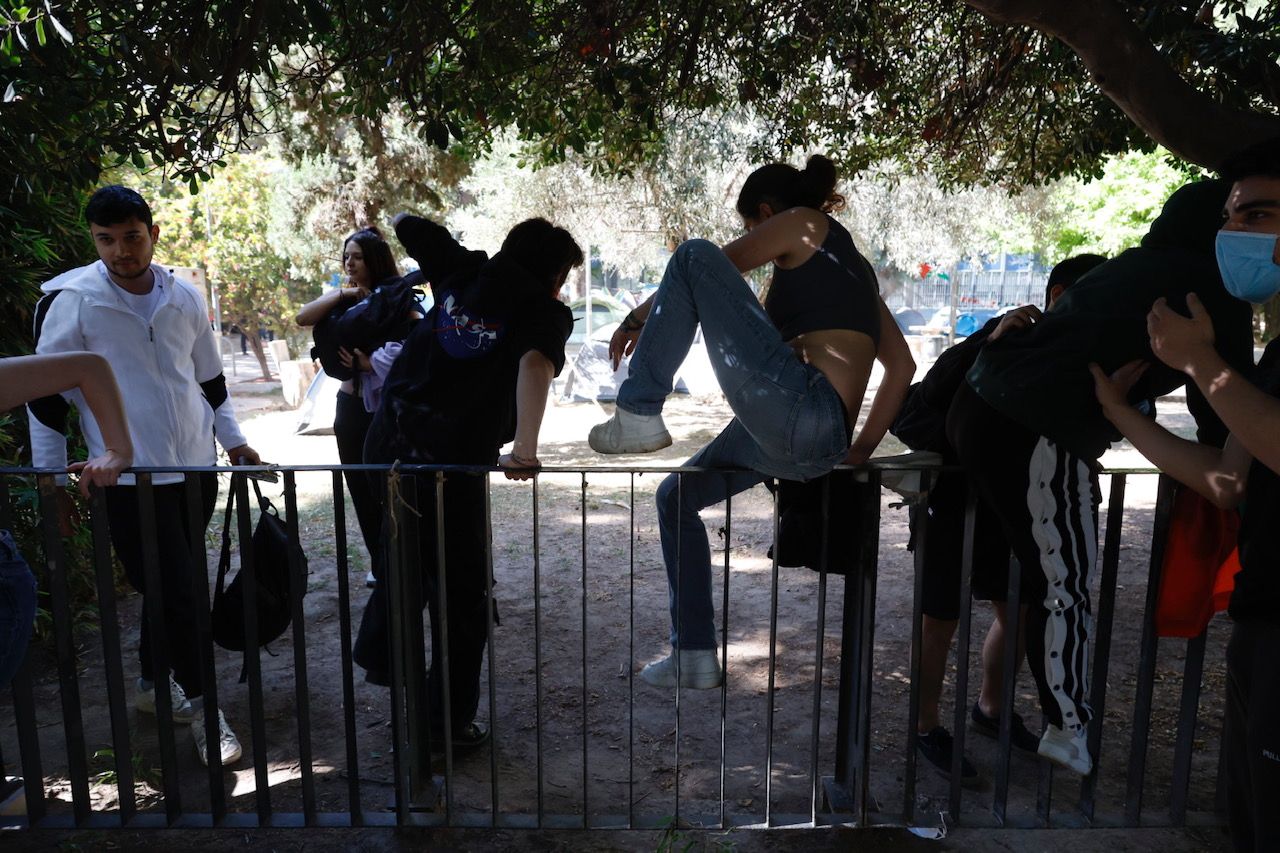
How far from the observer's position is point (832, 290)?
3.17 m

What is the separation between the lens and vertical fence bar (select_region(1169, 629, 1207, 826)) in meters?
3.04

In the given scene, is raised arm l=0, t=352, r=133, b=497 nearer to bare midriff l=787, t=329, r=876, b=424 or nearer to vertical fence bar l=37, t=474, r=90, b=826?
vertical fence bar l=37, t=474, r=90, b=826

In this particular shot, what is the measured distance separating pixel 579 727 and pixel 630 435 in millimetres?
1712

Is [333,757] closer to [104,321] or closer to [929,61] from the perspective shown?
[104,321]

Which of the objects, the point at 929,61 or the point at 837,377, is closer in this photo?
the point at 837,377

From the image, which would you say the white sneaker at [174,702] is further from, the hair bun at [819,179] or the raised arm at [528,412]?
the hair bun at [819,179]

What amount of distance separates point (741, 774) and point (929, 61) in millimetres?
5893

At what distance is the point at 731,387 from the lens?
10.00 ft

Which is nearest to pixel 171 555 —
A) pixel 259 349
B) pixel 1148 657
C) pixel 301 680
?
pixel 301 680

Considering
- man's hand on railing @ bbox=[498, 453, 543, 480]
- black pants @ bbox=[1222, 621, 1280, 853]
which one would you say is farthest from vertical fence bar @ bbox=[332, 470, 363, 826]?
black pants @ bbox=[1222, 621, 1280, 853]

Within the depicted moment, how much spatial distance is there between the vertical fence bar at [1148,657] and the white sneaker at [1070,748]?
0.86ft

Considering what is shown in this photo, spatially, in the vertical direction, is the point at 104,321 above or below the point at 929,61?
below

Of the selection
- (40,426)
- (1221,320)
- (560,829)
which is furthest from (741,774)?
(40,426)

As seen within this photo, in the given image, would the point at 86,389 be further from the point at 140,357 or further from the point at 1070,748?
the point at 1070,748
